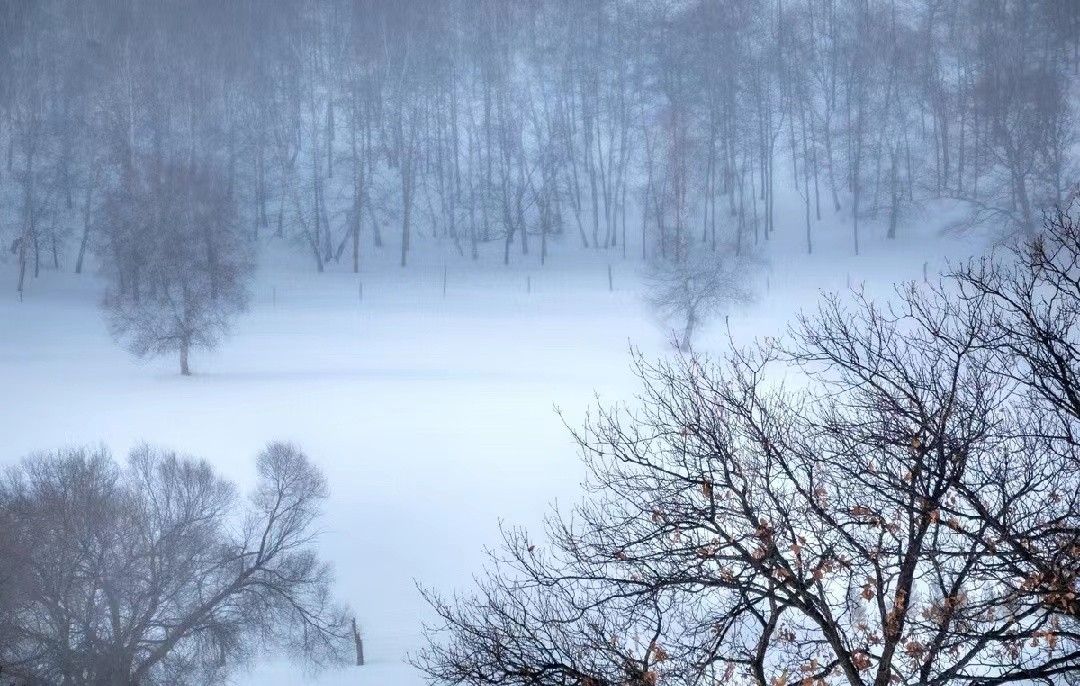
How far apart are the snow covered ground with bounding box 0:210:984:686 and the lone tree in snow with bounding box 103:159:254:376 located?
390mm

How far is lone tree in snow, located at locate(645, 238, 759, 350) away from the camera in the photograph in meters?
17.2

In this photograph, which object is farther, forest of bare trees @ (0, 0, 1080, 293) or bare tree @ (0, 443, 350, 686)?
forest of bare trees @ (0, 0, 1080, 293)

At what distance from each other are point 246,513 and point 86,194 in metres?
8.52

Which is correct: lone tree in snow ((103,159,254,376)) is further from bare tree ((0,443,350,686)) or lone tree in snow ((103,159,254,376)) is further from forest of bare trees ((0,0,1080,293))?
bare tree ((0,443,350,686))

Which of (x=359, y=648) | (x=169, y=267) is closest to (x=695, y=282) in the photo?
(x=359, y=648)

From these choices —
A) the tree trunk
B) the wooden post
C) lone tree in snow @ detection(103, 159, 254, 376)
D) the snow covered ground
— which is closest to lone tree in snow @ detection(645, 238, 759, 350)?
the snow covered ground

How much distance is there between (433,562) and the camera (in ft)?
43.3

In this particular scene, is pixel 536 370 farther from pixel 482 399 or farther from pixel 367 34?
pixel 367 34

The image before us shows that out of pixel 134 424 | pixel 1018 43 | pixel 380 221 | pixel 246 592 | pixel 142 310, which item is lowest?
pixel 246 592

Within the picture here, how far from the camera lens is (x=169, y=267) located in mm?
17703

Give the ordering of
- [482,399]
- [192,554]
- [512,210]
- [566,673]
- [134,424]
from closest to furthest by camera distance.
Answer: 1. [566,673]
2. [192,554]
3. [134,424]
4. [482,399]
5. [512,210]

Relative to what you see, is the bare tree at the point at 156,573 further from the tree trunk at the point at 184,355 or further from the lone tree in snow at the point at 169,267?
the lone tree in snow at the point at 169,267

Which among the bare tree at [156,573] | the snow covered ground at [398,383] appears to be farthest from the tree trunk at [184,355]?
the bare tree at [156,573]

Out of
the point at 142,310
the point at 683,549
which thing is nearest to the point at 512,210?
the point at 142,310
